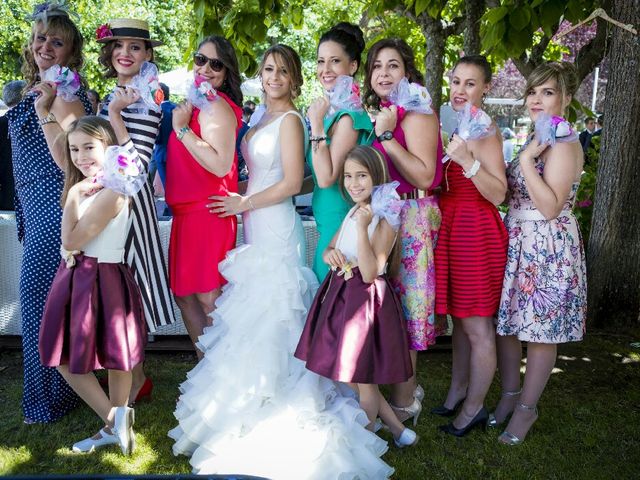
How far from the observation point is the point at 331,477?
279 centimetres

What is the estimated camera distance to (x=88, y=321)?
2.99 m

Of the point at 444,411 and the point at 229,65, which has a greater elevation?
the point at 229,65

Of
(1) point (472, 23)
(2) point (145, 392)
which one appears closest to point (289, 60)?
(2) point (145, 392)

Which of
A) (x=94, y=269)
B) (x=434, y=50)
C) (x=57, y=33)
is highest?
(x=434, y=50)

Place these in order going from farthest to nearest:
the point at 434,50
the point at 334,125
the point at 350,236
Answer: the point at 434,50 < the point at 334,125 < the point at 350,236

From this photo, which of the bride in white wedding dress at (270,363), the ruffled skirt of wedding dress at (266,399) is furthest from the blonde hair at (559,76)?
the ruffled skirt of wedding dress at (266,399)

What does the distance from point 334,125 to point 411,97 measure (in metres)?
0.39

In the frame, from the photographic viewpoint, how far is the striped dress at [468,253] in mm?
3303

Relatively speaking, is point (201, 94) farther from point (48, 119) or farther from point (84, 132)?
point (48, 119)

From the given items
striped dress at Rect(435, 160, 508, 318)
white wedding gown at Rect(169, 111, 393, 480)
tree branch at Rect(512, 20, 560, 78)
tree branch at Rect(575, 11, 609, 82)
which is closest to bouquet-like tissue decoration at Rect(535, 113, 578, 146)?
striped dress at Rect(435, 160, 508, 318)

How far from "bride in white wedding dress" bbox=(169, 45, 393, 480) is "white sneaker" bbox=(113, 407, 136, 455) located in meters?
0.20

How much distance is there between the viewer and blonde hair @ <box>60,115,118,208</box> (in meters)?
3.01

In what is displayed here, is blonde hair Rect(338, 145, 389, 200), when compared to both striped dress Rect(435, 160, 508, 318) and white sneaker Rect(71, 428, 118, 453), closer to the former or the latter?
striped dress Rect(435, 160, 508, 318)

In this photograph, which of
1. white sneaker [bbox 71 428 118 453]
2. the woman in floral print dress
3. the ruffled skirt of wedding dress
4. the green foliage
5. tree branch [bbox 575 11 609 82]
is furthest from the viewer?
tree branch [bbox 575 11 609 82]
